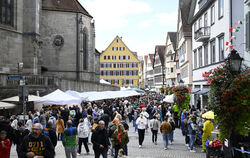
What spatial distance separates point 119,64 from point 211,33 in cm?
6260

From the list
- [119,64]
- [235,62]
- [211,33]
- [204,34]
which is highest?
[119,64]

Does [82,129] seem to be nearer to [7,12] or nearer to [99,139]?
[99,139]

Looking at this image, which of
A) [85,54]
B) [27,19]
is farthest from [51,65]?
[27,19]

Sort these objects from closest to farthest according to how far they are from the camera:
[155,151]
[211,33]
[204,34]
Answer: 1. [155,151]
2. [211,33]
3. [204,34]

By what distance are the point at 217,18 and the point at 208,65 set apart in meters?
4.41

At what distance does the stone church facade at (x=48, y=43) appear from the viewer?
27.4 meters

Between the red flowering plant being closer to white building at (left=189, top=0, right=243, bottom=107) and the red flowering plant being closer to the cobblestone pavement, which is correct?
the cobblestone pavement

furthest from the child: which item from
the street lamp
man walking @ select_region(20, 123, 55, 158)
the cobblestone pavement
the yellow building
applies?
the yellow building

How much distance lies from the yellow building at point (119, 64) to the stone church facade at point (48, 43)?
1239 inches

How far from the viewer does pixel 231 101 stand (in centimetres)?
751

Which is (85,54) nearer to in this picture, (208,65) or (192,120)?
(208,65)

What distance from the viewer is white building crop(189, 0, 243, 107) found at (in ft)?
65.9

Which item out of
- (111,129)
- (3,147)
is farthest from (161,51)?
(3,147)

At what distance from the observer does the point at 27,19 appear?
1146 inches
